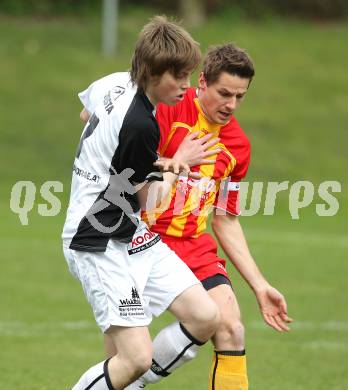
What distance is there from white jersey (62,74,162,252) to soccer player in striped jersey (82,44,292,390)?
18.1 inches

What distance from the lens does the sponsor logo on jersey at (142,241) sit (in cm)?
561

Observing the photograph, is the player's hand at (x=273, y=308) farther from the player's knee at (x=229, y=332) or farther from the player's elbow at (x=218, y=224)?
the player's elbow at (x=218, y=224)

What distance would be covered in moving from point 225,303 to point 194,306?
14.7 inches

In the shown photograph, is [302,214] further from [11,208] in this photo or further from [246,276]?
[246,276]

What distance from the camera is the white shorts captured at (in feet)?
17.7

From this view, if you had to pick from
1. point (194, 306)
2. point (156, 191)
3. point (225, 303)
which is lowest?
point (225, 303)

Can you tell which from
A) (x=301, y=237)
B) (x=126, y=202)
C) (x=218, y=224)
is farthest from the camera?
(x=301, y=237)

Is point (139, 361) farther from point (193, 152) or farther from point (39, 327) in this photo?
point (39, 327)

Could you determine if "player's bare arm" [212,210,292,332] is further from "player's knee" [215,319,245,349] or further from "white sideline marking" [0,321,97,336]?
"white sideline marking" [0,321,97,336]

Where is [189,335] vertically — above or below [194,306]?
below

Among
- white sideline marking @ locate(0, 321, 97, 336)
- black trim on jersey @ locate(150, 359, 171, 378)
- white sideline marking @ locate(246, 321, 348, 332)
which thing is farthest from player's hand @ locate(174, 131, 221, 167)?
white sideline marking @ locate(246, 321, 348, 332)

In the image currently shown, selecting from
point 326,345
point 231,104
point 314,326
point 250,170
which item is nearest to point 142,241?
point 231,104

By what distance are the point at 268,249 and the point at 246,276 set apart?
759 centimetres

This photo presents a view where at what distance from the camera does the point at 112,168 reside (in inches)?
210
